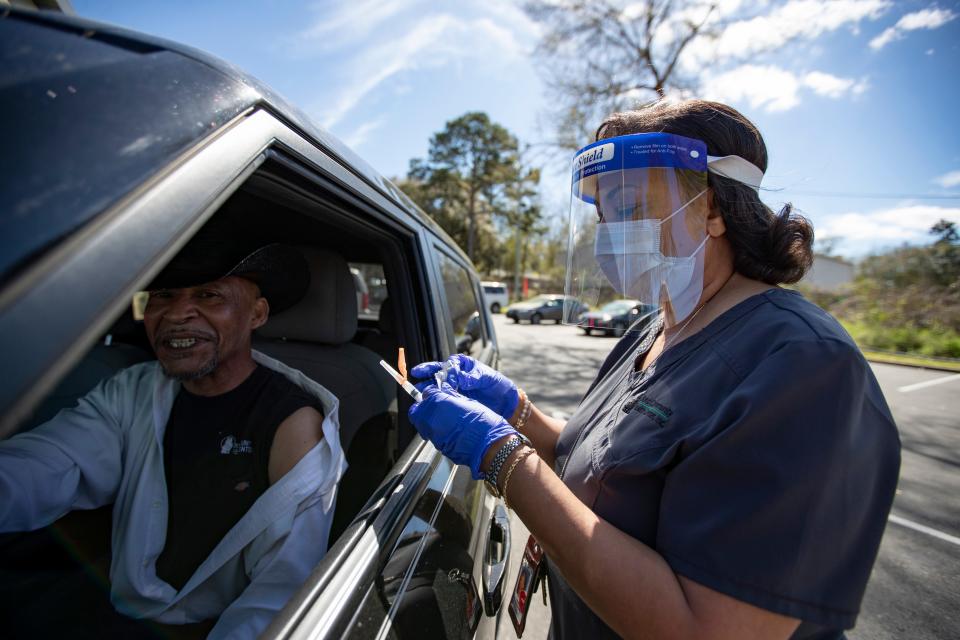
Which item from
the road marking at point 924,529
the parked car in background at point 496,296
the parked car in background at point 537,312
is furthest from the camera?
the parked car in background at point 496,296

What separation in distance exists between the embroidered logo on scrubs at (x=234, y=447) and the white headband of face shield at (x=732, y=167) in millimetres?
1557

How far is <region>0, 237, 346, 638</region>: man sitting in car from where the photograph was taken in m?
1.18

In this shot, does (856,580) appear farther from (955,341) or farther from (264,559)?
(955,341)

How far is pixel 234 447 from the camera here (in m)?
1.46

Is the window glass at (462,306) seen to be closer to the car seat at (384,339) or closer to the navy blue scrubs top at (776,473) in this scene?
the car seat at (384,339)

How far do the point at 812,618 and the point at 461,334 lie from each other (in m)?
2.00

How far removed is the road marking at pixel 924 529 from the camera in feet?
11.8

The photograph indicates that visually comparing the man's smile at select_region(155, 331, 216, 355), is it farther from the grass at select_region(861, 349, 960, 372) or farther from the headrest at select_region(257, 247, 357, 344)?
the grass at select_region(861, 349, 960, 372)

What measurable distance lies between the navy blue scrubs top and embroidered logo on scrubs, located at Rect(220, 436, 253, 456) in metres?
1.15

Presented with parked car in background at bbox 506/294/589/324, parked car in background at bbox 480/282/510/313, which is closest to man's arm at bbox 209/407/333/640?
parked car in background at bbox 506/294/589/324

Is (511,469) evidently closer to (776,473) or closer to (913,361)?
(776,473)

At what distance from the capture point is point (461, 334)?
2.59m

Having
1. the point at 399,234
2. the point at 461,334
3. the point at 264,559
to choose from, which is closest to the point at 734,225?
the point at 399,234

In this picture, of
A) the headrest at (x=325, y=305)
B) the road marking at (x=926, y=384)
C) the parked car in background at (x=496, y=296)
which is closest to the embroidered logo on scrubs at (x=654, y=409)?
the headrest at (x=325, y=305)
